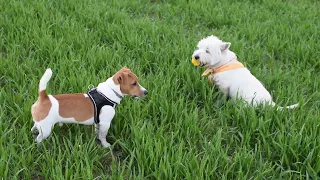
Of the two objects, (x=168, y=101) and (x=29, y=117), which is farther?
(x=168, y=101)

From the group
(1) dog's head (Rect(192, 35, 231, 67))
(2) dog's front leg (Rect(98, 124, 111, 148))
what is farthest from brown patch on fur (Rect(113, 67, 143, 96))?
(1) dog's head (Rect(192, 35, 231, 67))

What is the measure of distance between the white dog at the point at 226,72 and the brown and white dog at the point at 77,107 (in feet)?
3.58

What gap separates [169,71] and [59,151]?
64.2 inches

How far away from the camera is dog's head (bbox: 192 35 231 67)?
349cm

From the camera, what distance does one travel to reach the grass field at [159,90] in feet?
8.23

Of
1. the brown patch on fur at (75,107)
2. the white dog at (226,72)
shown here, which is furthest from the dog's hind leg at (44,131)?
the white dog at (226,72)

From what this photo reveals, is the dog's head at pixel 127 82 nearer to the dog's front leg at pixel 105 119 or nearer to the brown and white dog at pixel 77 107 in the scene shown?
the brown and white dog at pixel 77 107

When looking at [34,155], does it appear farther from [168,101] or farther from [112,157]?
[168,101]

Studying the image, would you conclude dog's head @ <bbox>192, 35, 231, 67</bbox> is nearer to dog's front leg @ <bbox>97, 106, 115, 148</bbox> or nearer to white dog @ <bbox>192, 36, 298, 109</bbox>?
white dog @ <bbox>192, 36, 298, 109</bbox>

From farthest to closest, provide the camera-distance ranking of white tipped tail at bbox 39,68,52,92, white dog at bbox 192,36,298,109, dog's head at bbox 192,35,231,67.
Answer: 1. dog's head at bbox 192,35,231,67
2. white dog at bbox 192,36,298,109
3. white tipped tail at bbox 39,68,52,92

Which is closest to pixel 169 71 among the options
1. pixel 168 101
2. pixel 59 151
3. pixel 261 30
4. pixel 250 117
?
pixel 168 101

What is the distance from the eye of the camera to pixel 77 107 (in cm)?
252

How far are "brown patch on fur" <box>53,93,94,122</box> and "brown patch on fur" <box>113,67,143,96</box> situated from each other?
248 millimetres

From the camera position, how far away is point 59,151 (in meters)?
2.48
